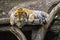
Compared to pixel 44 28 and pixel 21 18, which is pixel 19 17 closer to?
pixel 21 18

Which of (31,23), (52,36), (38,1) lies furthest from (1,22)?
(38,1)

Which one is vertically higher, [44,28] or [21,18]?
[21,18]

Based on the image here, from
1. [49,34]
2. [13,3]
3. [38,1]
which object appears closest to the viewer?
[49,34]

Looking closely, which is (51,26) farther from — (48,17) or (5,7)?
(5,7)

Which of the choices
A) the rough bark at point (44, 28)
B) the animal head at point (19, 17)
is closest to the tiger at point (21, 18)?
the animal head at point (19, 17)

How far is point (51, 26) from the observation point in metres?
5.30

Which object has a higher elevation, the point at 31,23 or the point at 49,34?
the point at 31,23

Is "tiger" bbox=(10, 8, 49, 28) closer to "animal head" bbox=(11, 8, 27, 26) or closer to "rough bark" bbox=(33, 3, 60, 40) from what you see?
"animal head" bbox=(11, 8, 27, 26)

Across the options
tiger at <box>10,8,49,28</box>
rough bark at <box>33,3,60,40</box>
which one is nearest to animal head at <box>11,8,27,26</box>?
tiger at <box>10,8,49,28</box>

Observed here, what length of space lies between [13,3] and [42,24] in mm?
4576

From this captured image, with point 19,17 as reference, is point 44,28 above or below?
below

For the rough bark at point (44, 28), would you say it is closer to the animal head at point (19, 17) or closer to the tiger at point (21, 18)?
the tiger at point (21, 18)

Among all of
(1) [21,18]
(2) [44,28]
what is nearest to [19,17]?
(1) [21,18]

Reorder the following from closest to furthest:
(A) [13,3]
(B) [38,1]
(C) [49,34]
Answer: (C) [49,34] → (B) [38,1] → (A) [13,3]
